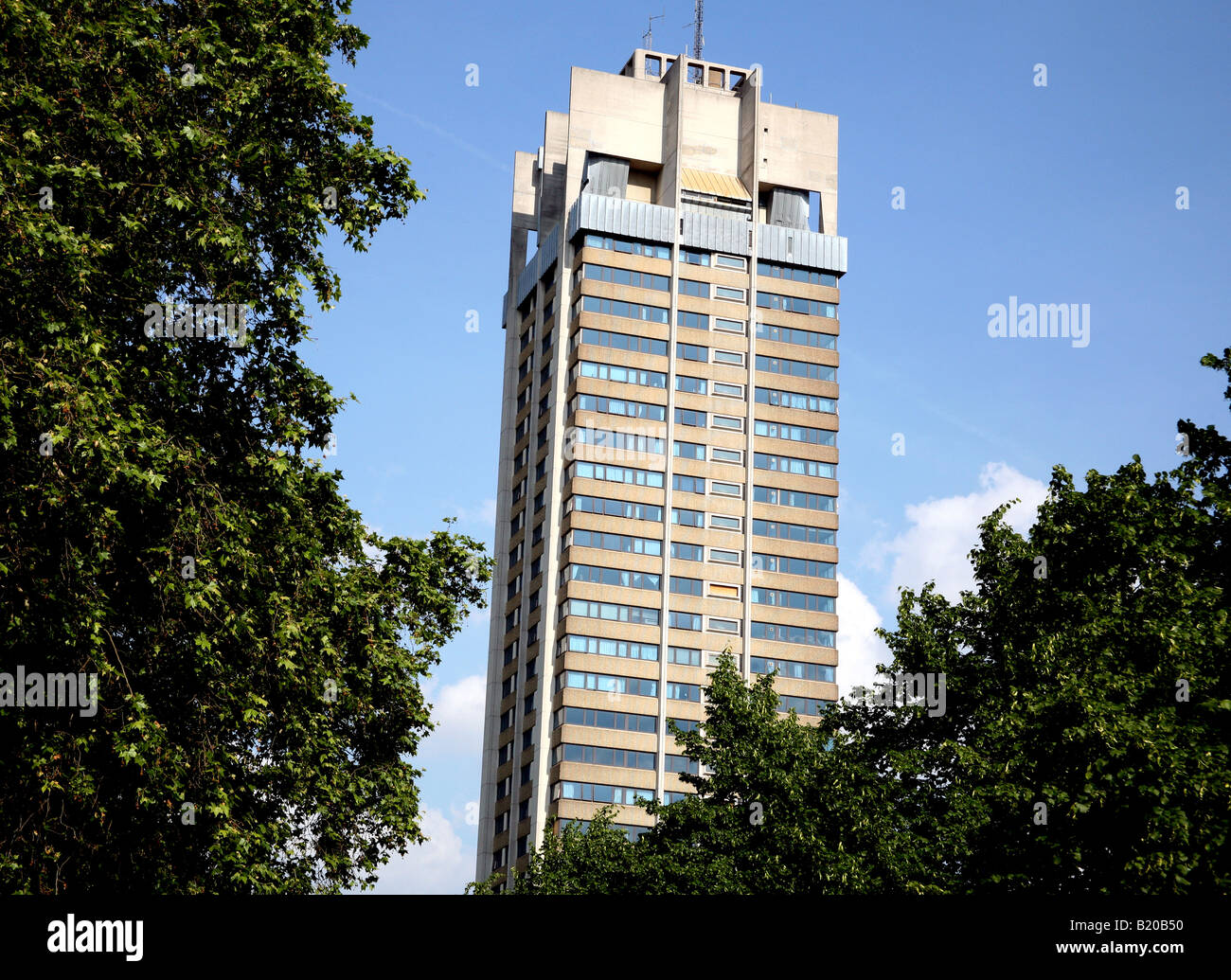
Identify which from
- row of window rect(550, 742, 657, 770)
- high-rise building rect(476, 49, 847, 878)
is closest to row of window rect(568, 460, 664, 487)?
high-rise building rect(476, 49, 847, 878)

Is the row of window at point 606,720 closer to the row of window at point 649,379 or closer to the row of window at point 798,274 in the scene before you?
the row of window at point 649,379

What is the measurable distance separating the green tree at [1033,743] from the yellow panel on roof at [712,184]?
78.6 metres

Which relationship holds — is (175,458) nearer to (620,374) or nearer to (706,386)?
(620,374)

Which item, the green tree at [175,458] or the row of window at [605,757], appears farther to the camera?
the row of window at [605,757]

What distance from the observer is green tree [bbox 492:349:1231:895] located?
2845 centimetres

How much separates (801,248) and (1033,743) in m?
88.3

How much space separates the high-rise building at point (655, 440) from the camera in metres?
103

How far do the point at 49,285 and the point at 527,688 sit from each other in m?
92.0

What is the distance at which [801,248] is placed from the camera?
116 m

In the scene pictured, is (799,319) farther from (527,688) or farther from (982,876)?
(982,876)

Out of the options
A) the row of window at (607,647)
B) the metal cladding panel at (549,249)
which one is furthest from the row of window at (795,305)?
the row of window at (607,647)

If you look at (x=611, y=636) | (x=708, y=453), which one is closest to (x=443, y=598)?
(x=611, y=636)

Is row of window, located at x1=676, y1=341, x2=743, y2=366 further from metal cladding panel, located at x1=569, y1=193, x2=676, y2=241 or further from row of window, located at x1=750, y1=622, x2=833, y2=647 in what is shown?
row of window, located at x1=750, y1=622, x2=833, y2=647

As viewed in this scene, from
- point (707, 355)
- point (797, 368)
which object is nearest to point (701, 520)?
point (707, 355)
